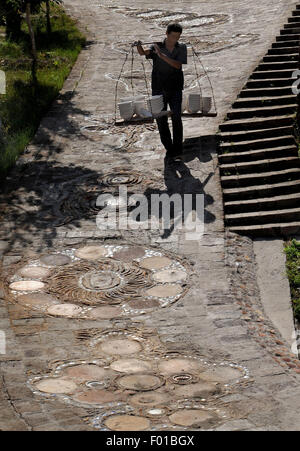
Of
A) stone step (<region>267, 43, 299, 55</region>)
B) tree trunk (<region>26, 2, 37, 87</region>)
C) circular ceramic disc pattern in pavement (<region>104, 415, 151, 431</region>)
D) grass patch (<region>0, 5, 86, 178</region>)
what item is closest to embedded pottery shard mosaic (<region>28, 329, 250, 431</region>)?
circular ceramic disc pattern in pavement (<region>104, 415, 151, 431</region>)

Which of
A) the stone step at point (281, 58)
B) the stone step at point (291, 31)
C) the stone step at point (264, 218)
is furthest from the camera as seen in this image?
the stone step at point (291, 31)

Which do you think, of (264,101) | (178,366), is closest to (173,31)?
(264,101)

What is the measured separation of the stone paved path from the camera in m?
7.98

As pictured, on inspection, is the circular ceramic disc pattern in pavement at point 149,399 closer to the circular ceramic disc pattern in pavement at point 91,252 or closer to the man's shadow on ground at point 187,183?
Answer: the circular ceramic disc pattern in pavement at point 91,252

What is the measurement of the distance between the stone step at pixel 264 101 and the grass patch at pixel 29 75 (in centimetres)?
388

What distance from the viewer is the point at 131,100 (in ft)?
46.6

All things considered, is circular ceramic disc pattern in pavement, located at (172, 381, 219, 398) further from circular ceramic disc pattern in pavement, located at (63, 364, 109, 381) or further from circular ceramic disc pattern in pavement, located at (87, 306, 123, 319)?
circular ceramic disc pattern in pavement, located at (87, 306, 123, 319)

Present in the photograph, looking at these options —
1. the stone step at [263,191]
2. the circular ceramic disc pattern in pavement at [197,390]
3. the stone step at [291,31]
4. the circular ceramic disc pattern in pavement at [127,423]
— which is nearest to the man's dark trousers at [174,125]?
the stone step at [263,191]

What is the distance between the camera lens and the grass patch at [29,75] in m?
15.9

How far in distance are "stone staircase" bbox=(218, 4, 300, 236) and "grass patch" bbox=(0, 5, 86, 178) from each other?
370 centimetres

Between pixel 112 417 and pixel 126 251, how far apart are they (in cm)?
465

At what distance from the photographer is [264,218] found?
12.8 meters

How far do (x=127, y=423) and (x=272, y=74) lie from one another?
1089cm
